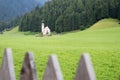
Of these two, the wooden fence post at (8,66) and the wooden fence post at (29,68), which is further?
the wooden fence post at (8,66)

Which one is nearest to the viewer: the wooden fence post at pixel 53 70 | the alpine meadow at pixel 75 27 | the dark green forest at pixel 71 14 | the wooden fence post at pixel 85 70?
the wooden fence post at pixel 85 70

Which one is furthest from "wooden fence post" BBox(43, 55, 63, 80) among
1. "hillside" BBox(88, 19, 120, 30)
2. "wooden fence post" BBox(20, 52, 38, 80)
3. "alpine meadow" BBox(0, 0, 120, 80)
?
"hillside" BBox(88, 19, 120, 30)

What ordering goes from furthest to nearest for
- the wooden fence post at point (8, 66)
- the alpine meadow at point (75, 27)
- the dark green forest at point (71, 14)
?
the dark green forest at point (71, 14) < the alpine meadow at point (75, 27) < the wooden fence post at point (8, 66)

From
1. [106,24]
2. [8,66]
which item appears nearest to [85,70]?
[8,66]

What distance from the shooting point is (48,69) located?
2.95m

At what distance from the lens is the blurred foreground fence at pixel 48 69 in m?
2.68

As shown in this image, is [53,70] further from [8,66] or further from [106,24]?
[106,24]

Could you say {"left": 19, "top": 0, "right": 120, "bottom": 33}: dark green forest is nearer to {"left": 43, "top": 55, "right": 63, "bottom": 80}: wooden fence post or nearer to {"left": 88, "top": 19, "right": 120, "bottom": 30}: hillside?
{"left": 88, "top": 19, "right": 120, "bottom": 30}: hillside

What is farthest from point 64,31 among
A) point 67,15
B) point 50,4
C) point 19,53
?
point 19,53

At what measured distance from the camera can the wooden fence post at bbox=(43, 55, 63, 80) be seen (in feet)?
9.12

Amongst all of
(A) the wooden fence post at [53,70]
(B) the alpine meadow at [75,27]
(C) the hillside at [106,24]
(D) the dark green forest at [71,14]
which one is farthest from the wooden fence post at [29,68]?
(D) the dark green forest at [71,14]

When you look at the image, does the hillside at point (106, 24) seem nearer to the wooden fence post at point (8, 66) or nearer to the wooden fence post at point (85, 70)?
the wooden fence post at point (8, 66)

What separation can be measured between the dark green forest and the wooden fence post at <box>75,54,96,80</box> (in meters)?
92.1

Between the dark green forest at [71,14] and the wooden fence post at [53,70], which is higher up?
the wooden fence post at [53,70]
